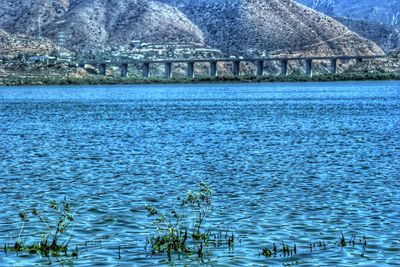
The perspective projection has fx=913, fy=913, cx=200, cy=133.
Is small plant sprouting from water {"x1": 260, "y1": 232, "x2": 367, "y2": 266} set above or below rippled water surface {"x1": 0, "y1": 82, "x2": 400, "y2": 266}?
above

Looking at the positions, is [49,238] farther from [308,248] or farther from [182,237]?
[308,248]

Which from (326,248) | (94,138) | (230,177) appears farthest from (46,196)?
(94,138)

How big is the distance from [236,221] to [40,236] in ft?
15.7

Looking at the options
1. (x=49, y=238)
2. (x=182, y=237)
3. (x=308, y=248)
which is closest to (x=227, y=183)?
(x=182, y=237)

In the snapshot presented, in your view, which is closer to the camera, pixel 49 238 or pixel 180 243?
pixel 180 243

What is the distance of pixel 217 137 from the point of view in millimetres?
52625

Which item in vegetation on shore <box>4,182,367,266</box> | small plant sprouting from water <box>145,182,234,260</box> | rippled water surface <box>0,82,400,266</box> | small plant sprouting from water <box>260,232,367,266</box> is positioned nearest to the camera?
small plant sprouting from water <box>260,232,367,266</box>

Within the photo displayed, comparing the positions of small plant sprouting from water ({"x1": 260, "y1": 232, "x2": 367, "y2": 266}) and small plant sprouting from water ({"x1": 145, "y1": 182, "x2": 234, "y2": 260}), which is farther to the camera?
small plant sprouting from water ({"x1": 145, "y1": 182, "x2": 234, "y2": 260})

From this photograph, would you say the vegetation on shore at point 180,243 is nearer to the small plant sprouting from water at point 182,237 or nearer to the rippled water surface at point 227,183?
the small plant sprouting from water at point 182,237

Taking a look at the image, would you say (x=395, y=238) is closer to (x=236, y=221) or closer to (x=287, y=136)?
(x=236, y=221)

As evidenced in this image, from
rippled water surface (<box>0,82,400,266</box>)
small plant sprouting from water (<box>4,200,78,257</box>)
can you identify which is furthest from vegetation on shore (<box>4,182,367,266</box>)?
rippled water surface (<box>0,82,400,266</box>)

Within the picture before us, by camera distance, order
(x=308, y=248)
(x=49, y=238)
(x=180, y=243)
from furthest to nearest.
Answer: (x=49, y=238)
(x=180, y=243)
(x=308, y=248)

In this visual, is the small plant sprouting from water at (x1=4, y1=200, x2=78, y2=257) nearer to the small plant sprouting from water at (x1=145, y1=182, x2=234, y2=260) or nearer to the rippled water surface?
the rippled water surface

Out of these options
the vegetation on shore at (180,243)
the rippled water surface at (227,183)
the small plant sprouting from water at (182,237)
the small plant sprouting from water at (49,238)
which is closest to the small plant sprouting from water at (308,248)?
the vegetation on shore at (180,243)
